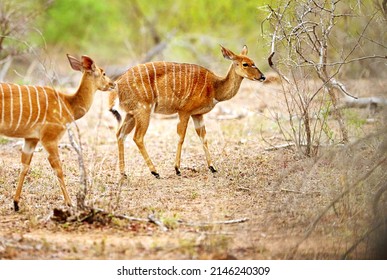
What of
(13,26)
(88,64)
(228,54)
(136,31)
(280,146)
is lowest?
(280,146)

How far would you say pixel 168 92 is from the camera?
27.7ft

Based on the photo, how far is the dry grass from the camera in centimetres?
596

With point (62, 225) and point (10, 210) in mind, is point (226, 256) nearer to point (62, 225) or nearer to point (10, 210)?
point (62, 225)

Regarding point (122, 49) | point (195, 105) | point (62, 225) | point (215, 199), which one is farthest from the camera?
point (122, 49)

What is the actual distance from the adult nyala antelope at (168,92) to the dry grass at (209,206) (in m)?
0.55

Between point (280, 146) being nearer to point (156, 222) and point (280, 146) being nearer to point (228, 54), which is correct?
point (228, 54)

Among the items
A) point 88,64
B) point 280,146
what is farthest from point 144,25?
point 88,64

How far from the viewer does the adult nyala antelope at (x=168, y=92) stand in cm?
834

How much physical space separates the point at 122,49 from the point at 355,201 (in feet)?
48.2

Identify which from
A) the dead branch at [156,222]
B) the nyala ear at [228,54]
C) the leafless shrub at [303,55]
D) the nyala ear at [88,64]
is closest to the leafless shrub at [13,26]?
the nyala ear at [228,54]

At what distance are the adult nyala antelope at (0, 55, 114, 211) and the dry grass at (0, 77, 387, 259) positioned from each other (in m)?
0.34

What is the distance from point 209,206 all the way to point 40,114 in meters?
1.83

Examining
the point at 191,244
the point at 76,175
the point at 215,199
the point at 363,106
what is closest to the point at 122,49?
the point at 363,106

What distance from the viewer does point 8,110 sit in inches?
269
